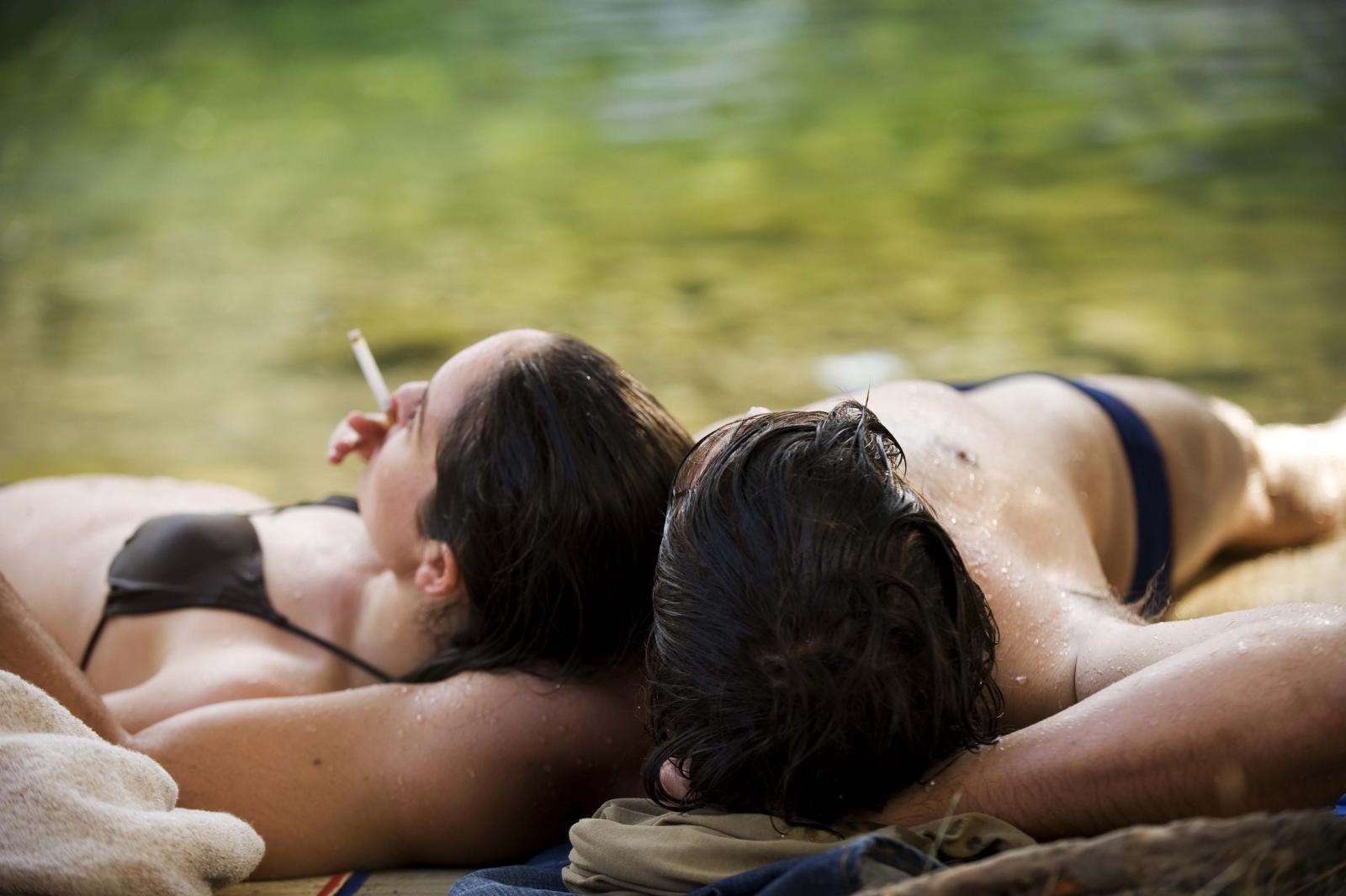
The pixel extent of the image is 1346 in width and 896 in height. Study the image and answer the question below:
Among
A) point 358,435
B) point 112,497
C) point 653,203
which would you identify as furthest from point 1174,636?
point 653,203

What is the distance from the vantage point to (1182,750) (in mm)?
1132

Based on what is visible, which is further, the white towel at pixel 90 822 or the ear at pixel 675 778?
the ear at pixel 675 778

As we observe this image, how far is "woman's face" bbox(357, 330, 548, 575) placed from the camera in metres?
1.73

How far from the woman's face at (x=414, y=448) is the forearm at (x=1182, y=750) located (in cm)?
82

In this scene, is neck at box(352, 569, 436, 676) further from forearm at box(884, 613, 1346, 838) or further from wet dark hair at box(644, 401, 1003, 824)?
forearm at box(884, 613, 1346, 838)

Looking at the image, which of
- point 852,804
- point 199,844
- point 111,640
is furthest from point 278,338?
point 852,804

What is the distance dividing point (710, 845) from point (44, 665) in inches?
31.8

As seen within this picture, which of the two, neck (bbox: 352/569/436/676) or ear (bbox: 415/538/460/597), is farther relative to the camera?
neck (bbox: 352/569/436/676)

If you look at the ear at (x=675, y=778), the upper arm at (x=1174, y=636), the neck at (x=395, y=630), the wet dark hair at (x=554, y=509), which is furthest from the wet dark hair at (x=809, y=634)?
the neck at (x=395, y=630)

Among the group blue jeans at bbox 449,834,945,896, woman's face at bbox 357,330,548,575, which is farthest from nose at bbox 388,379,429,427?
blue jeans at bbox 449,834,945,896

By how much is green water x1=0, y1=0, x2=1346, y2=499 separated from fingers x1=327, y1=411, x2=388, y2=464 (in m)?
1.27

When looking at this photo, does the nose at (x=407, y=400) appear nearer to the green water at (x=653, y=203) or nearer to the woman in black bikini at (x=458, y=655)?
the woman in black bikini at (x=458, y=655)

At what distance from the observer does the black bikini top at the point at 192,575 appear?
1.93 m

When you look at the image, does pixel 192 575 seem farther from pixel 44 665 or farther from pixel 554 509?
pixel 554 509
